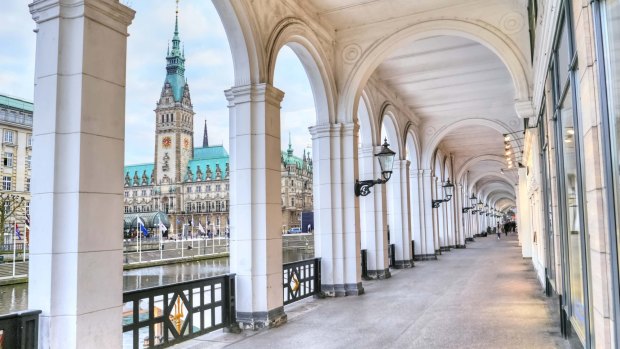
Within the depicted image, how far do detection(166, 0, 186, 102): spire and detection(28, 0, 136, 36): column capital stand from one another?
105929mm

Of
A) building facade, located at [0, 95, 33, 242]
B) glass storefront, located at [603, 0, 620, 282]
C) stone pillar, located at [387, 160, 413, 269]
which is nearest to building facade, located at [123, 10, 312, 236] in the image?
building facade, located at [0, 95, 33, 242]

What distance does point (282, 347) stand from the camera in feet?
19.5

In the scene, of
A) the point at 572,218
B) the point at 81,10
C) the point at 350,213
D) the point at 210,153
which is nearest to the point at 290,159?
the point at 210,153

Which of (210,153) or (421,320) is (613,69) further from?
(210,153)

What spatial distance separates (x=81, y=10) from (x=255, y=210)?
153 inches

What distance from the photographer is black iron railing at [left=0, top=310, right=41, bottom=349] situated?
3682 millimetres

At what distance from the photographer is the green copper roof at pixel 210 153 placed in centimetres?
11450

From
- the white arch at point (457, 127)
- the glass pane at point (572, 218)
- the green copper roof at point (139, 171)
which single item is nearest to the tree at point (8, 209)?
the white arch at point (457, 127)

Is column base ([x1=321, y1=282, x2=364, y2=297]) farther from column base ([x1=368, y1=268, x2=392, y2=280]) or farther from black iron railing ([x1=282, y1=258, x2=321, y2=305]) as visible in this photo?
column base ([x1=368, y1=268, x2=392, y2=280])

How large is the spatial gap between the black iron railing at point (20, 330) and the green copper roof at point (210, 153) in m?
111

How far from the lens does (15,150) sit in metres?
49.3

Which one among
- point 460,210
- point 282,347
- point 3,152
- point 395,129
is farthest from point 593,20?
point 3,152

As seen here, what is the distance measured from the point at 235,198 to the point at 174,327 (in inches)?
85.4

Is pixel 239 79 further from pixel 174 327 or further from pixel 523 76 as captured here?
pixel 523 76
